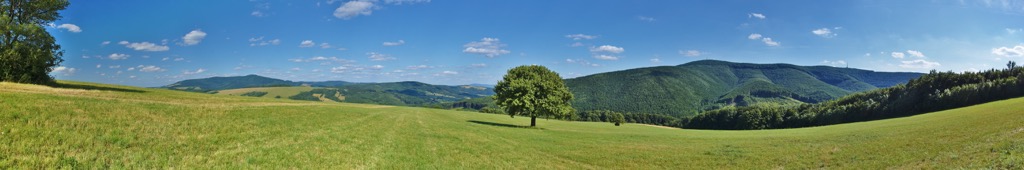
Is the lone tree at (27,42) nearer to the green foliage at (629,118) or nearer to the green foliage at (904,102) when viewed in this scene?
the green foliage at (904,102)

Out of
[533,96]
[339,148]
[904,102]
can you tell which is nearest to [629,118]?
[904,102]

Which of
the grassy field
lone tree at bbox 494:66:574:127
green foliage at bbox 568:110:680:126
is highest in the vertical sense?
lone tree at bbox 494:66:574:127

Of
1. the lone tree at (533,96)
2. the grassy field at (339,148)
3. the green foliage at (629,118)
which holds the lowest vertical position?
the green foliage at (629,118)

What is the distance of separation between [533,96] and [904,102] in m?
104

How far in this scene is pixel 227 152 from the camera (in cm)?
1454

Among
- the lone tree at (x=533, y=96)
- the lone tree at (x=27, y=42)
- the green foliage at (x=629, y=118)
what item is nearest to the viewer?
the lone tree at (x=27, y=42)

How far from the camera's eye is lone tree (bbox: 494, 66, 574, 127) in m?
51.1

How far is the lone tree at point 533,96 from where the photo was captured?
168 ft

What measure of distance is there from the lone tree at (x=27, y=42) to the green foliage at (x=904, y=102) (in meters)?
137

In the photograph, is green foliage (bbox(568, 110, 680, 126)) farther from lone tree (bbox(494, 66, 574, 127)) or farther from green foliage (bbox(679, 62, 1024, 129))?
lone tree (bbox(494, 66, 574, 127))

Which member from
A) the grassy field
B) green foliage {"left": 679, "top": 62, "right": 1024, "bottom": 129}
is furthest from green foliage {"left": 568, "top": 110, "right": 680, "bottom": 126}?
the grassy field

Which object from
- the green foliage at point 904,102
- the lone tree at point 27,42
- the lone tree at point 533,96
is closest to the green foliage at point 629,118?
the green foliage at point 904,102

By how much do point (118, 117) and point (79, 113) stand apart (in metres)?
1.28

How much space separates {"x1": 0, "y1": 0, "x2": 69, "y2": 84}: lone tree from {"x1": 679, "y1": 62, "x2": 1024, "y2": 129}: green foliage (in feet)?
448
